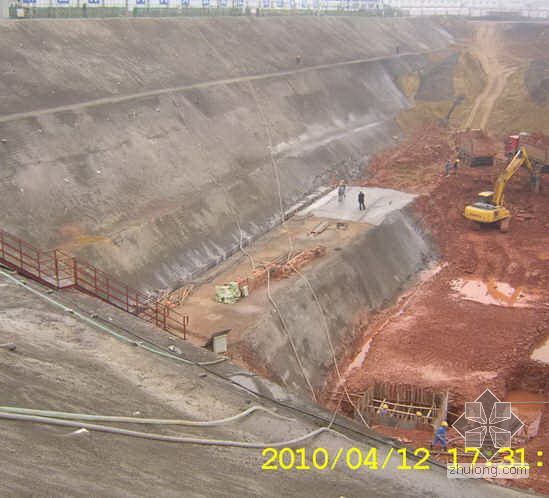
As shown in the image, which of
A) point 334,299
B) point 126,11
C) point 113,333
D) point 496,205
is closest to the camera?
point 113,333

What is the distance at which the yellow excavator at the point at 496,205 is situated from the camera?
128 feet

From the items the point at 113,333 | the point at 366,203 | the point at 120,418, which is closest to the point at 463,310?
the point at 366,203

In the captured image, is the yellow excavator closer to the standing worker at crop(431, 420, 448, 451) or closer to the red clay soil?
the red clay soil

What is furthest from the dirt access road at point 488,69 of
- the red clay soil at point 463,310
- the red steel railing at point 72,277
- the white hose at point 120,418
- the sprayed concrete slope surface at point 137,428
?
the white hose at point 120,418

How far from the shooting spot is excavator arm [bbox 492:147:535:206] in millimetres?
38719

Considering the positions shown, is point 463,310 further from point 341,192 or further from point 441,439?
point 341,192

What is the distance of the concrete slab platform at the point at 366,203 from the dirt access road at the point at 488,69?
66.3 feet

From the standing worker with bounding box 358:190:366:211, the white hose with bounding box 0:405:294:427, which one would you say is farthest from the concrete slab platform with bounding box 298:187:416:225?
the white hose with bounding box 0:405:294:427

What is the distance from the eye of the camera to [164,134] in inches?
1463

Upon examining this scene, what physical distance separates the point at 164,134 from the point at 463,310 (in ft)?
56.8

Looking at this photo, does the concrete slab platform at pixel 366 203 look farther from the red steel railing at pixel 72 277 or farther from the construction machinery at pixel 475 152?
the red steel railing at pixel 72 277

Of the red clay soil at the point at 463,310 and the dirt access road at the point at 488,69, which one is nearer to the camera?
the red clay soil at the point at 463,310

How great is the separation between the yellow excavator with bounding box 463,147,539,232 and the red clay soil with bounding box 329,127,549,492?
861 millimetres

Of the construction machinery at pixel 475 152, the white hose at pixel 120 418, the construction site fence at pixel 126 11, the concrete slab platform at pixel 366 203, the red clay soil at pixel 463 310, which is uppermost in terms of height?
the construction site fence at pixel 126 11
